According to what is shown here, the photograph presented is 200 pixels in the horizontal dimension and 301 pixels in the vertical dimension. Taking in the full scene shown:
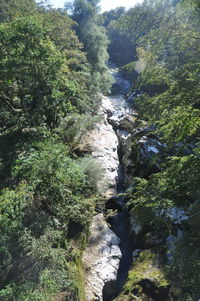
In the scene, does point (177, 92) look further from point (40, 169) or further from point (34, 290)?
point (34, 290)

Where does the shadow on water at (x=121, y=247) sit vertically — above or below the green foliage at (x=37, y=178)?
below

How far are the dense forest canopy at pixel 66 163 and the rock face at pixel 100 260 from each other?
0.56m

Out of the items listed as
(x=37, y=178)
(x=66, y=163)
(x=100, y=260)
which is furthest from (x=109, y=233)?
(x=37, y=178)

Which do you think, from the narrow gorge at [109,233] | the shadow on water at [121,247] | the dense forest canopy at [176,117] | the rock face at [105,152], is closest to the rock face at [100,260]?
the narrow gorge at [109,233]

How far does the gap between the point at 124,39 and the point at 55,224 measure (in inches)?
1708

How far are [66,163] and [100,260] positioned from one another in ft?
12.3

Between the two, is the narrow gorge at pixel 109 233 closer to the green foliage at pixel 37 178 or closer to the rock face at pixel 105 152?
the rock face at pixel 105 152

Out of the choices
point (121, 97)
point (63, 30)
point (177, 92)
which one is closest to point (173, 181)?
point (177, 92)

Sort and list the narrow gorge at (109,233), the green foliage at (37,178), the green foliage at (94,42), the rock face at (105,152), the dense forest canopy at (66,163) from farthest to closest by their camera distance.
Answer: the green foliage at (94,42), the rock face at (105,152), the narrow gorge at (109,233), the green foliage at (37,178), the dense forest canopy at (66,163)

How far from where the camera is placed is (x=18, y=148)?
7.75m

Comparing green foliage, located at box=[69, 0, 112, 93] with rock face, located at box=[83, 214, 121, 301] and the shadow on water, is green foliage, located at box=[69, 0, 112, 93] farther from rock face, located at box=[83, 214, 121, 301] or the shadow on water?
rock face, located at box=[83, 214, 121, 301]

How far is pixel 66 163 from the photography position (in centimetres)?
705

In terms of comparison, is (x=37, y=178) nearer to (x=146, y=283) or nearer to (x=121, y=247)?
(x=146, y=283)

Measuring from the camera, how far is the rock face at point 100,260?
7043mm
